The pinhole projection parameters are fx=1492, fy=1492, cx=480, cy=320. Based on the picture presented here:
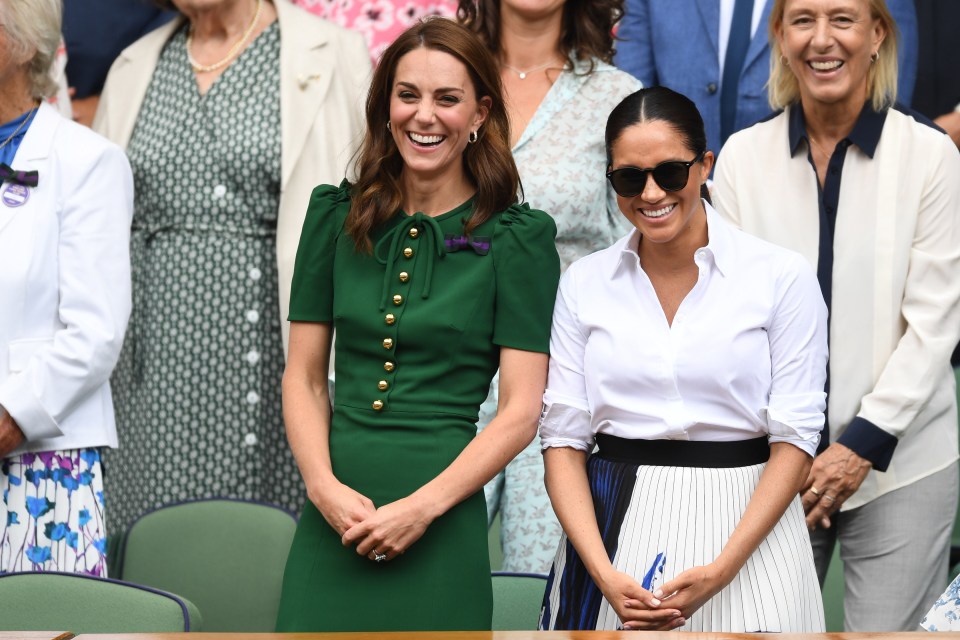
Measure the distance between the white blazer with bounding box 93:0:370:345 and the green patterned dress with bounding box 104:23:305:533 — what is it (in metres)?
0.06

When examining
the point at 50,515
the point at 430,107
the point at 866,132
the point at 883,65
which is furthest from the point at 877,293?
the point at 50,515

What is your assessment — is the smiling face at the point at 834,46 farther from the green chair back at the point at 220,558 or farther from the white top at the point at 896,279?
the green chair back at the point at 220,558

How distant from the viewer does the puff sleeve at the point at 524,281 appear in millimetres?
2936

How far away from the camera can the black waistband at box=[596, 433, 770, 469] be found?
2.85 m

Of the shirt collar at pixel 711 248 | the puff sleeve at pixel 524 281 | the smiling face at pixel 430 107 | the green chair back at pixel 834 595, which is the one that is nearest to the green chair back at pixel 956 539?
the green chair back at pixel 834 595

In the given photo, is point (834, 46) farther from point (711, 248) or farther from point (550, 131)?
point (711, 248)

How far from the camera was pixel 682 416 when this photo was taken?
2834mm

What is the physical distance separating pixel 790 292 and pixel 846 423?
2.61ft

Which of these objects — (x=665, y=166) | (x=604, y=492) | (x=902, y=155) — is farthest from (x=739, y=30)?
(x=604, y=492)

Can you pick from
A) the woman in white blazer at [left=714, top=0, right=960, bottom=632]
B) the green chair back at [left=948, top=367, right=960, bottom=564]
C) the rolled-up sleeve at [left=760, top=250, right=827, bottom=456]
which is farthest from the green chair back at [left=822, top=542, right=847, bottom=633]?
the rolled-up sleeve at [left=760, top=250, right=827, bottom=456]

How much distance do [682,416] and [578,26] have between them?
5.27 feet

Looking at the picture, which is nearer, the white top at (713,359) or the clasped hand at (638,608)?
the clasped hand at (638,608)

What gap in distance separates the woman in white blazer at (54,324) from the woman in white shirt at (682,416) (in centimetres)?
110

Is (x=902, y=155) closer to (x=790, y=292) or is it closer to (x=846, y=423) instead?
(x=846, y=423)
